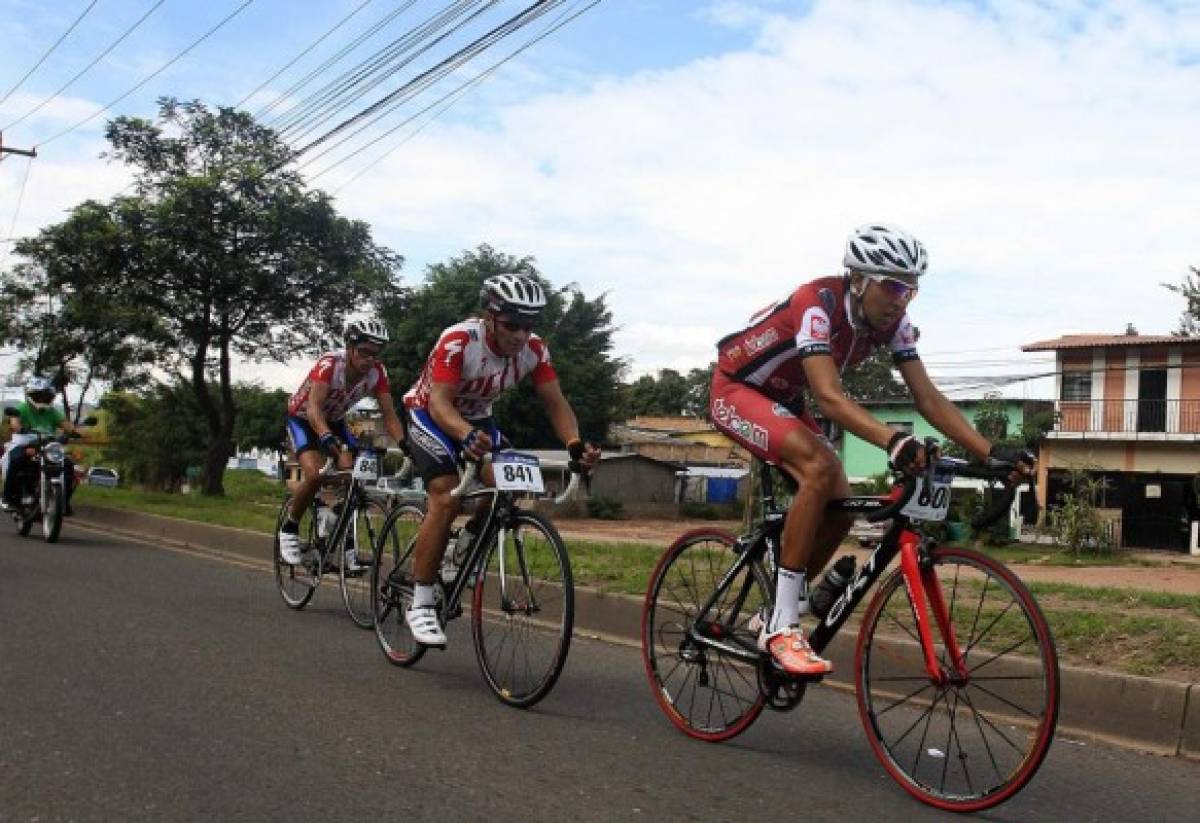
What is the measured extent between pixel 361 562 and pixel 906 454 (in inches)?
163

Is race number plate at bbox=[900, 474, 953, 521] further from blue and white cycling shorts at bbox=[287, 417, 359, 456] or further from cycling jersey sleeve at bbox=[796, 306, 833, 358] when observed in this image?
blue and white cycling shorts at bbox=[287, 417, 359, 456]

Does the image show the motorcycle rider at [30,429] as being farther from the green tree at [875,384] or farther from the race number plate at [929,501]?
the green tree at [875,384]

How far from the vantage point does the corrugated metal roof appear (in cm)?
3369

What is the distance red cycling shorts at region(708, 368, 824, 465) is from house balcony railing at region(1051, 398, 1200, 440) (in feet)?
109

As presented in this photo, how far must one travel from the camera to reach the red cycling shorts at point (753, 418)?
13.6 ft

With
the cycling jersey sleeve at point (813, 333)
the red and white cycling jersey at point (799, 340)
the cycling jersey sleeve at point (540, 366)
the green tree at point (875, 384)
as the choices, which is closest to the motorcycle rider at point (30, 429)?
the cycling jersey sleeve at point (540, 366)

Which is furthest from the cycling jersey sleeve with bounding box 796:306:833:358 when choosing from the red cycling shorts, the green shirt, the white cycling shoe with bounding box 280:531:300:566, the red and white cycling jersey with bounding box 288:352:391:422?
the green shirt

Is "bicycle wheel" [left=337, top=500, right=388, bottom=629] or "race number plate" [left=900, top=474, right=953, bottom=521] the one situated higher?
"race number plate" [left=900, top=474, right=953, bottom=521]

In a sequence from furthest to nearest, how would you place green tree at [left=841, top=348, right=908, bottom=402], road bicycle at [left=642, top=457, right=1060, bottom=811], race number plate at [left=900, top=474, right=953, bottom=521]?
green tree at [left=841, top=348, right=908, bottom=402] → race number plate at [left=900, top=474, right=953, bottom=521] → road bicycle at [left=642, top=457, right=1060, bottom=811]

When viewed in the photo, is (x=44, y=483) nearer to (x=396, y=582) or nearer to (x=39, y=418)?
(x=39, y=418)

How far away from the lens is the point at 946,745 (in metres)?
3.83

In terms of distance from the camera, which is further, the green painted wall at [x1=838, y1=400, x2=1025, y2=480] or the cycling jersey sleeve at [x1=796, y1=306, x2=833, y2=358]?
the green painted wall at [x1=838, y1=400, x2=1025, y2=480]

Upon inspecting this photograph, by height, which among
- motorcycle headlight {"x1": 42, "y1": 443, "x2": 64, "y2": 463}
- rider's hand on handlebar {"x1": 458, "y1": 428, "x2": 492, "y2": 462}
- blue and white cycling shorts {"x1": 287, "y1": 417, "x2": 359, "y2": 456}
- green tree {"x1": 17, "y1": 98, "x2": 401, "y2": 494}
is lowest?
motorcycle headlight {"x1": 42, "y1": 443, "x2": 64, "y2": 463}

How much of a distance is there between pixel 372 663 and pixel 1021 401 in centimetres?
3770
